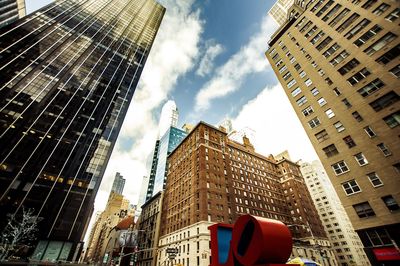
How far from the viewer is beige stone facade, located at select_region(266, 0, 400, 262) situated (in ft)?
66.0

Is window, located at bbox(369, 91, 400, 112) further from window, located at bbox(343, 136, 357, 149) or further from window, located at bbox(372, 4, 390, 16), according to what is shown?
window, located at bbox(372, 4, 390, 16)

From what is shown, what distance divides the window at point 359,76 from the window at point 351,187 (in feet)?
45.8

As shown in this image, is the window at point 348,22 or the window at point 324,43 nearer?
the window at point 348,22

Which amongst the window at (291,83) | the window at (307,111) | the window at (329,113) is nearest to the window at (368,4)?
the window at (291,83)

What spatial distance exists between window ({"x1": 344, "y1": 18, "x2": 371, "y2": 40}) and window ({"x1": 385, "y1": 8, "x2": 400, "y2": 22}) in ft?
6.96

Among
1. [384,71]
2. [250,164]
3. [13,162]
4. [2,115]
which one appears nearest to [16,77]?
[2,115]

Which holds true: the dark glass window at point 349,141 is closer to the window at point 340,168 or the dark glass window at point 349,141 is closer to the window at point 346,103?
the window at point 340,168

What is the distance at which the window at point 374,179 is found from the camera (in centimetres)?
2045

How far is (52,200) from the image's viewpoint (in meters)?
38.0

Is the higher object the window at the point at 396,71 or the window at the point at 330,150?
the window at the point at 396,71

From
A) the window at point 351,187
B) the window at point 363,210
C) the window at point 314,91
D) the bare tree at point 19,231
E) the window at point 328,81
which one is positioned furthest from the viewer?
the bare tree at point 19,231

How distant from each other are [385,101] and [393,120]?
272cm

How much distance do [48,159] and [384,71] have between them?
62.5m

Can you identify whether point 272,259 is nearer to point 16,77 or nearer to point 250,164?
point 16,77
